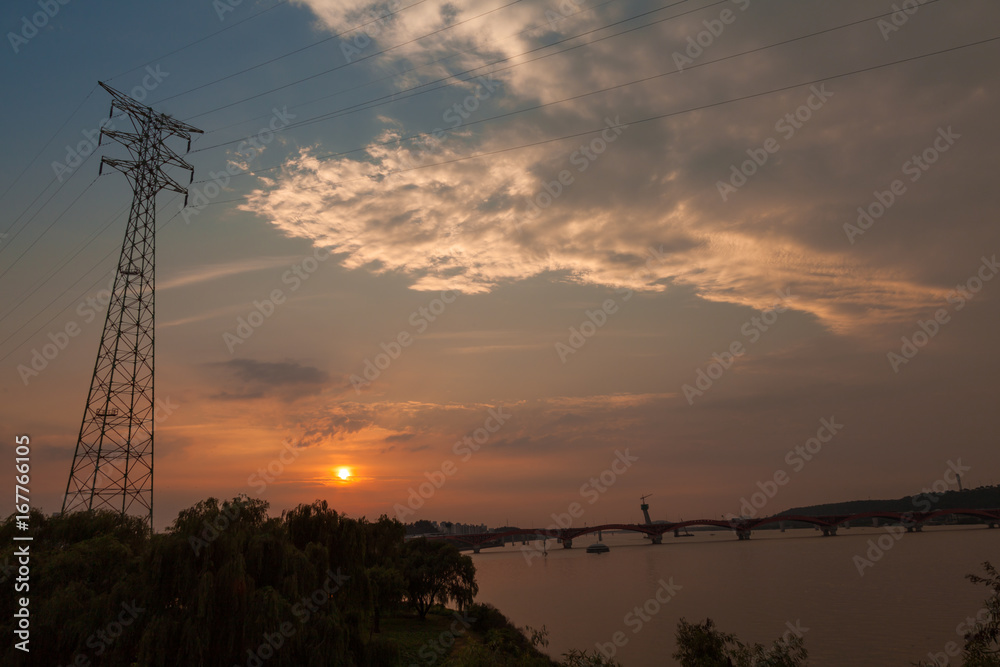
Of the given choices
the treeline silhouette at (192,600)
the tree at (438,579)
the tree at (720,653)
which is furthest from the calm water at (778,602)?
the treeline silhouette at (192,600)

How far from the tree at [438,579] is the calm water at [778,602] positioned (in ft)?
25.0

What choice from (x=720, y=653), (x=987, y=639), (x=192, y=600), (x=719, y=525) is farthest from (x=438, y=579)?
(x=719, y=525)

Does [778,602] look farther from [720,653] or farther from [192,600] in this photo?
[192,600]

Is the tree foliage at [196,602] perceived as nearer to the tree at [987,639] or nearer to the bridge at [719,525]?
the tree at [987,639]

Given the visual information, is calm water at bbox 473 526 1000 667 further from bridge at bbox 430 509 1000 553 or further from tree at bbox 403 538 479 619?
bridge at bbox 430 509 1000 553

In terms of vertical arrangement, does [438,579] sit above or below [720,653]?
below

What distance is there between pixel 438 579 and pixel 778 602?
128ft

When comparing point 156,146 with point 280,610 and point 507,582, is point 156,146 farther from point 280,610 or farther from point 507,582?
point 507,582

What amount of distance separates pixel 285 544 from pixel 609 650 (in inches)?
1175

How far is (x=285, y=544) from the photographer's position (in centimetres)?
2658

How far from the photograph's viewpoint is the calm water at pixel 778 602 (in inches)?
1772

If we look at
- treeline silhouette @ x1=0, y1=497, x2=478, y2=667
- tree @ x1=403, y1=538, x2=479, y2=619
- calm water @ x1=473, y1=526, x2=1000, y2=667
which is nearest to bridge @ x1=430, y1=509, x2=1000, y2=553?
calm water @ x1=473, y1=526, x2=1000, y2=667

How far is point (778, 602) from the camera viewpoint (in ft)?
217

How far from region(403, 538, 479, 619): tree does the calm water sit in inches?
300
